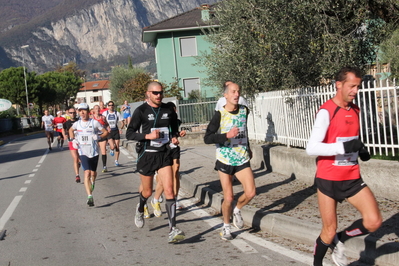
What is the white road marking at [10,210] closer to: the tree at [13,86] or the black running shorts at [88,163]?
the black running shorts at [88,163]

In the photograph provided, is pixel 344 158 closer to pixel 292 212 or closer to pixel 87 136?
pixel 292 212

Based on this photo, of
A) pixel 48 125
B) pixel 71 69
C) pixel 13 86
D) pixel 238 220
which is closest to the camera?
pixel 238 220

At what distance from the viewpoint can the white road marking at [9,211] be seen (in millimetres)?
8023

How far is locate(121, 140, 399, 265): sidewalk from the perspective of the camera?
5.00 meters

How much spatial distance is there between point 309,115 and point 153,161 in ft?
13.7

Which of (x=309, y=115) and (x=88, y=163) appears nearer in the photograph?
(x=88, y=163)

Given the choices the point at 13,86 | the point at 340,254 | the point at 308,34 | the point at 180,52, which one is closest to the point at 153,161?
the point at 340,254

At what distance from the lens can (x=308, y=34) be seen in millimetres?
9195

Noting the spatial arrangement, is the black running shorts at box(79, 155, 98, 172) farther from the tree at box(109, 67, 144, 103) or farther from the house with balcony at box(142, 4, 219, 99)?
the tree at box(109, 67, 144, 103)

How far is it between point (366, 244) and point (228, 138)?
6.03 feet

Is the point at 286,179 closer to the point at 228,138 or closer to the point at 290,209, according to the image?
the point at 290,209

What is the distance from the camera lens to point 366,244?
502 cm

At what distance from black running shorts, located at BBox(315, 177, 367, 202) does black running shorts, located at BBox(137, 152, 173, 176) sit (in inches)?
101

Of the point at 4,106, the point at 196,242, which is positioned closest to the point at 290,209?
the point at 196,242
